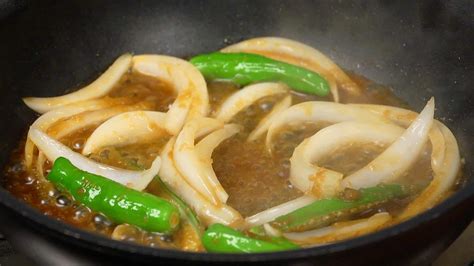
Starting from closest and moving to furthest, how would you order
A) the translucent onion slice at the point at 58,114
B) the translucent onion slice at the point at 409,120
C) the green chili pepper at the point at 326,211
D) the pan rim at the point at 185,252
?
the pan rim at the point at 185,252 < the green chili pepper at the point at 326,211 < the translucent onion slice at the point at 409,120 < the translucent onion slice at the point at 58,114

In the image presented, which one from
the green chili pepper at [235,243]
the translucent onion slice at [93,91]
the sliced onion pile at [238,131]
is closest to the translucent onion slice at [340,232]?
the sliced onion pile at [238,131]

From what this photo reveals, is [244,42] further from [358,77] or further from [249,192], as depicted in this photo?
[249,192]

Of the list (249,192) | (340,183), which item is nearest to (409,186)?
(340,183)

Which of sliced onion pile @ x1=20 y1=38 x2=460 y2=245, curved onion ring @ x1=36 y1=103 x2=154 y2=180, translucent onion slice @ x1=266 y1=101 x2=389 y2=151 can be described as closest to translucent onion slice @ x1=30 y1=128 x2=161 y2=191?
sliced onion pile @ x1=20 y1=38 x2=460 y2=245

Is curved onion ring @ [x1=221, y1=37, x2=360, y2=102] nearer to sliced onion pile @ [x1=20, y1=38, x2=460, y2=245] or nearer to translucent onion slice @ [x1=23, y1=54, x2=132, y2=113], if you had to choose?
sliced onion pile @ [x1=20, y1=38, x2=460, y2=245]

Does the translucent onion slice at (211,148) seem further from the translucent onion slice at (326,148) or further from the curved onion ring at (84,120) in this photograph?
the curved onion ring at (84,120)

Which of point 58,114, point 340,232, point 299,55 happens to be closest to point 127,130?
point 58,114
